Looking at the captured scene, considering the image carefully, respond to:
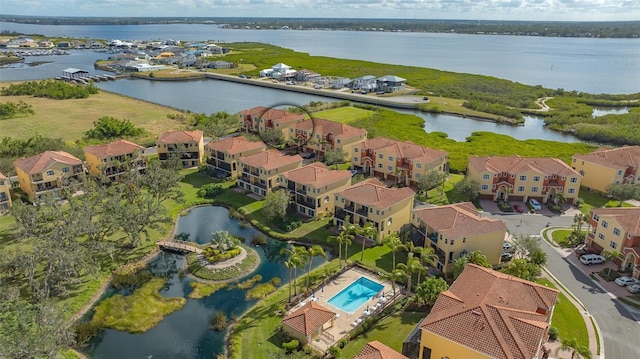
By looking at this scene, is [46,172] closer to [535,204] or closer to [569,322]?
[569,322]

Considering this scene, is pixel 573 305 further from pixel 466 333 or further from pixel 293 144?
pixel 293 144

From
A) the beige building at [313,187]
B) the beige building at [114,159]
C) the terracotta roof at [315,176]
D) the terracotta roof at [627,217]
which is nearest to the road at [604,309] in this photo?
the terracotta roof at [627,217]

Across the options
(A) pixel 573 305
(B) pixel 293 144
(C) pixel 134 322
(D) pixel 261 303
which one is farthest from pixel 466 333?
(B) pixel 293 144

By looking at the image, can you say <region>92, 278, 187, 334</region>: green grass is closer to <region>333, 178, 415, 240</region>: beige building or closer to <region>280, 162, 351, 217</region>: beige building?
<region>280, 162, 351, 217</region>: beige building

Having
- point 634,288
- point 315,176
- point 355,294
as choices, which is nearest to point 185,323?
point 355,294

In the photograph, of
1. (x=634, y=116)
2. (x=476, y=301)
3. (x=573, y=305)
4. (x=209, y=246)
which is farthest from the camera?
(x=634, y=116)

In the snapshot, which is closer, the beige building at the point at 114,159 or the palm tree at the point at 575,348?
the palm tree at the point at 575,348

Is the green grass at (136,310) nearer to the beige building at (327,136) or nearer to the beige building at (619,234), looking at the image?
the beige building at (327,136)
